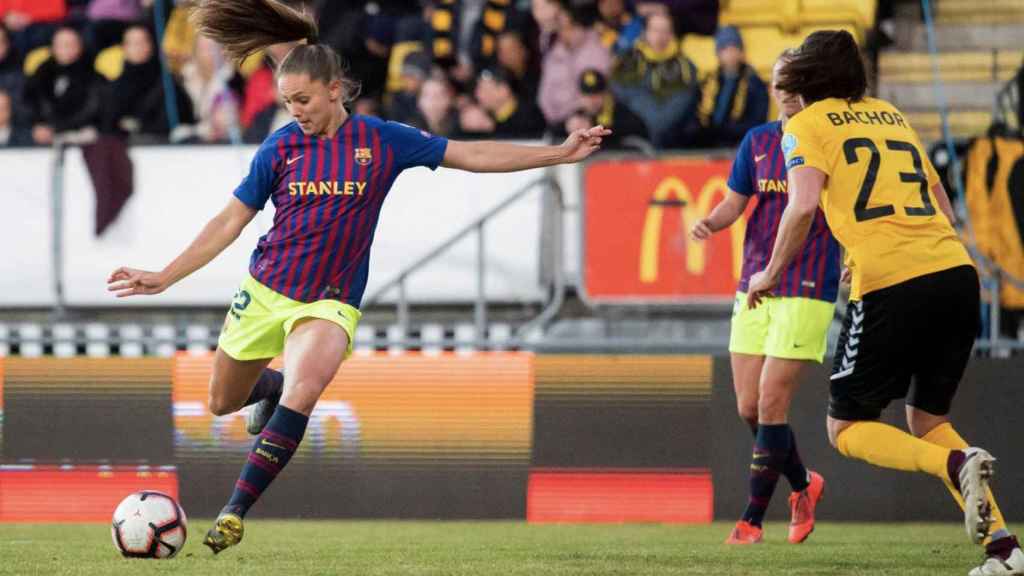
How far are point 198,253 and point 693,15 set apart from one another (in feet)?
25.3

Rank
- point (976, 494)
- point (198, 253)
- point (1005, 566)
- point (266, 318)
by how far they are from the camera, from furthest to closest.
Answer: point (266, 318), point (198, 253), point (1005, 566), point (976, 494)

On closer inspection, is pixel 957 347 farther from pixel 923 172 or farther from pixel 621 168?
pixel 621 168

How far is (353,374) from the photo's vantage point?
1093 cm

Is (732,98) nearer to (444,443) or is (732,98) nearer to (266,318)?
(444,443)

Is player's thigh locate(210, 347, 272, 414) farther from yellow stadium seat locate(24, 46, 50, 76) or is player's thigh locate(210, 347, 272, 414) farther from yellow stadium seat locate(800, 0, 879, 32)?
yellow stadium seat locate(24, 46, 50, 76)

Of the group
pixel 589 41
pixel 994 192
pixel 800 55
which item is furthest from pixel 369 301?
pixel 800 55

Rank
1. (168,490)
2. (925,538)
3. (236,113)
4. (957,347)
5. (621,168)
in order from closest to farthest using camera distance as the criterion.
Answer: (957,347), (925,538), (168,490), (621,168), (236,113)

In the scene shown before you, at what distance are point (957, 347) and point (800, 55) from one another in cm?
123

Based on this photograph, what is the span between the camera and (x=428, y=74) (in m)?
14.1

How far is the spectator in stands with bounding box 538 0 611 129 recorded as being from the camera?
1352 centimetres

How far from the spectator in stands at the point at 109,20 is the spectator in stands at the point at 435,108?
9.94ft

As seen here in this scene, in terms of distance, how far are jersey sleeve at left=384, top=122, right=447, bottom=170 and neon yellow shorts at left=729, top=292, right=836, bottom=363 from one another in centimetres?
181

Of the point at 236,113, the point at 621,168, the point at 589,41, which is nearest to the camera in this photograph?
the point at 621,168

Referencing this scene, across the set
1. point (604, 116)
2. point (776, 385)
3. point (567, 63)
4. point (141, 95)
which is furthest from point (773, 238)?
point (141, 95)
